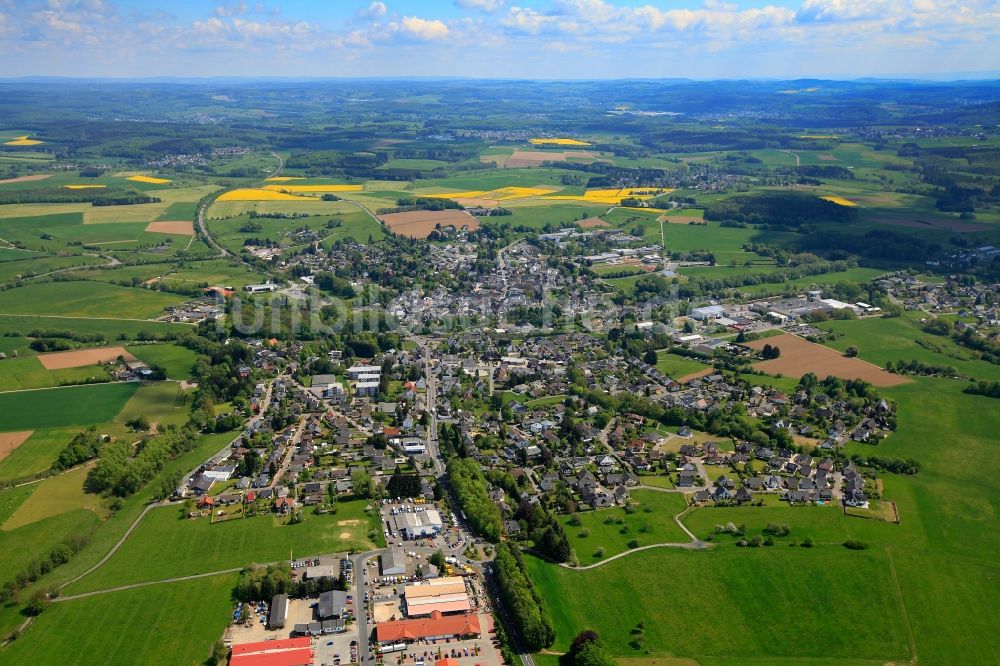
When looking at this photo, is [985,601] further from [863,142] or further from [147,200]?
[863,142]

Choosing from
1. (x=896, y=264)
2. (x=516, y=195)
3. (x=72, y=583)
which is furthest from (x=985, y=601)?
(x=516, y=195)

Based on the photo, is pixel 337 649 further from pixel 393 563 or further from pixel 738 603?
pixel 738 603

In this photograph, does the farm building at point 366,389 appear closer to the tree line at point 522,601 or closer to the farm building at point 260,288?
the tree line at point 522,601

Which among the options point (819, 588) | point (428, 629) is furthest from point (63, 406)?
point (819, 588)

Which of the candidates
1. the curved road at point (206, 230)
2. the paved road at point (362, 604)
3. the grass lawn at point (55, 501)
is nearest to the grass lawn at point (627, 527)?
the paved road at point (362, 604)

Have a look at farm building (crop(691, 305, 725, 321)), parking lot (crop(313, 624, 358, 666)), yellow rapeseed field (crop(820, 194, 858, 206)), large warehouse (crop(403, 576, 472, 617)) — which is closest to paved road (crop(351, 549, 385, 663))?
parking lot (crop(313, 624, 358, 666))

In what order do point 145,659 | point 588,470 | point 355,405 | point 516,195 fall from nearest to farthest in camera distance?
point 145,659
point 588,470
point 355,405
point 516,195
